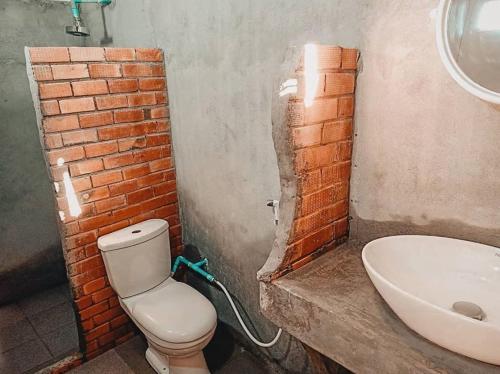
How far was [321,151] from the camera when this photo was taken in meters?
1.17

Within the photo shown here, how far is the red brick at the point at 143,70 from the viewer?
1.95m

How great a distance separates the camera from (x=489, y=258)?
0.98 metres

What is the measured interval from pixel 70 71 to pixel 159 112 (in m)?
0.53

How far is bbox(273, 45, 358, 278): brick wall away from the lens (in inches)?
42.3

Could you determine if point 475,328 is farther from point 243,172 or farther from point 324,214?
point 243,172

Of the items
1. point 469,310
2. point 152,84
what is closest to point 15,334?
point 152,84

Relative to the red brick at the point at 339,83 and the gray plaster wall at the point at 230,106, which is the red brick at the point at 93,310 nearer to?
the gray plaster wall at the point at 230,106

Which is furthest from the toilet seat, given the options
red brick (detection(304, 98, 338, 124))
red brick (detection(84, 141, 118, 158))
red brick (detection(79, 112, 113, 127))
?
red brick (detection(304, 98, 338, 124))

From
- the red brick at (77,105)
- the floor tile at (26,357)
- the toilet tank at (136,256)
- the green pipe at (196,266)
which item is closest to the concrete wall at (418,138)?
the green pipe at (196,266)

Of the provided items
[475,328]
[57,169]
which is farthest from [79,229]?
[475,328]

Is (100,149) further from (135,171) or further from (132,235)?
(132,235)

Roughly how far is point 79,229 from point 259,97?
119 centimetres

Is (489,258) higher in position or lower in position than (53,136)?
lower

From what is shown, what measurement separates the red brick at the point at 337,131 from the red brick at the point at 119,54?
4.26 ft
